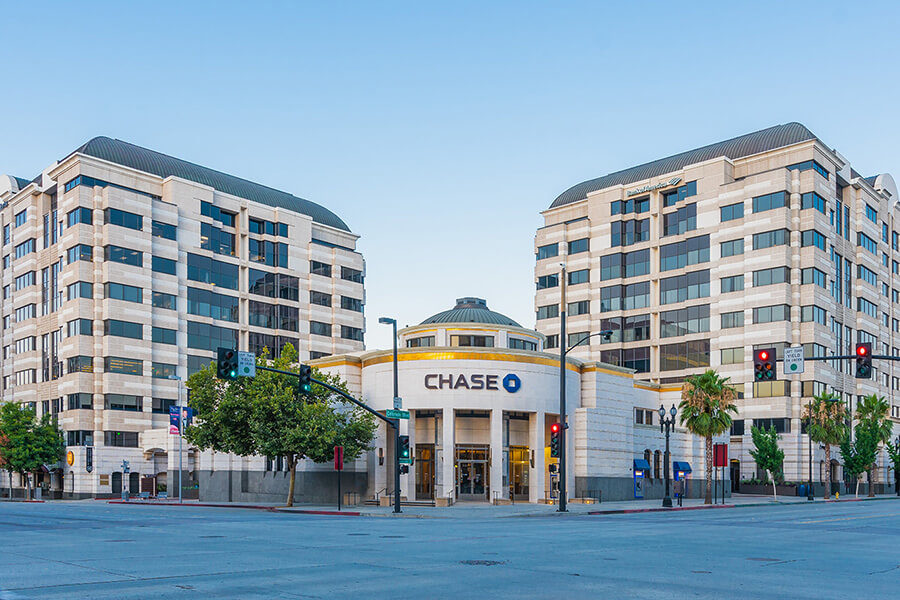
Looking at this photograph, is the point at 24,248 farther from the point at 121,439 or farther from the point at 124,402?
the point at 121,439

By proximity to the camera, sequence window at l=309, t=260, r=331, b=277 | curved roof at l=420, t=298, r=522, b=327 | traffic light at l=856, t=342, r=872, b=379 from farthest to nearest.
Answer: window at l=309, t=260, r=331, b=277
curved roof at l=420, t=298, r=522, b=327
traffic light at l=856, t=342, r=872, b=379

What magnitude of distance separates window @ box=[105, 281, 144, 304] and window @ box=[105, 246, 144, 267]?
2295mm

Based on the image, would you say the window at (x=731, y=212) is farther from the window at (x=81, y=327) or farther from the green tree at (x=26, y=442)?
the green tree at (x=26, y=442)

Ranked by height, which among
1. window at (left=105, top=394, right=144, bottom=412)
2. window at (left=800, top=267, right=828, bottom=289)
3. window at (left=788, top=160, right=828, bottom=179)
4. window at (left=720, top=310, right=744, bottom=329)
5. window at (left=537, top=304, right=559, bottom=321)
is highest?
window at (left=788, top=160, right=828, bottom=179)

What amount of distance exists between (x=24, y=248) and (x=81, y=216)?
14.0m

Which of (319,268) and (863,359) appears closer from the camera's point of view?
(863,359)

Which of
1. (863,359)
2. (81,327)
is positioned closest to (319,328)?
(81,327)

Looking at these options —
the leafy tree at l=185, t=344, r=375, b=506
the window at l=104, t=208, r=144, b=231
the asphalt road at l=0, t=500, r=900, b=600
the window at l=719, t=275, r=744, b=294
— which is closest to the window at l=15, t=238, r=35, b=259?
the window at l=104, t=208, r=144, b=231

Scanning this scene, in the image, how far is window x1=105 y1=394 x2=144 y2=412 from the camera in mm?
83375

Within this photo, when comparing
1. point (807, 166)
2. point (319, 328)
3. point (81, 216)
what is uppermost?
point (807, 166)

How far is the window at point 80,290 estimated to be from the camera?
274ft

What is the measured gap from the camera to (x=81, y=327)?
83.2m

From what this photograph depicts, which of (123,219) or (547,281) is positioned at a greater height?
(123,219)

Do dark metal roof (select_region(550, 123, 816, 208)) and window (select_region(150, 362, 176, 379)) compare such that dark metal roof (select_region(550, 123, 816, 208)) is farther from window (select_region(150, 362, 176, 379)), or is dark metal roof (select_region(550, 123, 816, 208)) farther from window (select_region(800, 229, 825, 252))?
window (select_region(150, 362, 176, 379))
